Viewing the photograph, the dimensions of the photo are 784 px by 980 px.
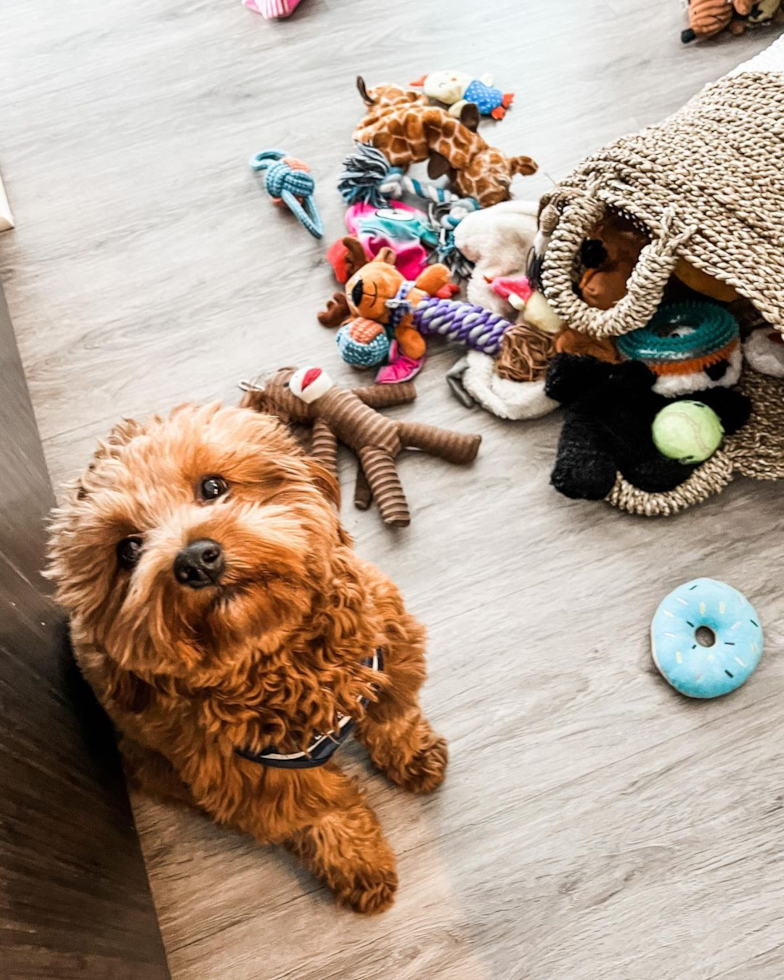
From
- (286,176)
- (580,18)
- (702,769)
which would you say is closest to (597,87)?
(580,18)

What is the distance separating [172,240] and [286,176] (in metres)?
0.32

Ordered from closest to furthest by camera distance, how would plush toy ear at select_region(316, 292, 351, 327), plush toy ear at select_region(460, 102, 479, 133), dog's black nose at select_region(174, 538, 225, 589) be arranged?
dog's black nose at select_region(174, 538, 225, 589) < plush toy ear at select_region(316, 292, 351, 327) < plush toy ear at select_region(460, 102, 479, 133)

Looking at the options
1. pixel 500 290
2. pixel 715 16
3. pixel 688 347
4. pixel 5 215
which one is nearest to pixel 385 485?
pixel 500 290

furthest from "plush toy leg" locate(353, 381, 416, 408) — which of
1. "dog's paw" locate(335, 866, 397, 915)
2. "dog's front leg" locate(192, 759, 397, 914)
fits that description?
"dog's paw" locate(335, 866, 397, 915)

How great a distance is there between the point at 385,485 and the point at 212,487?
0.64 m

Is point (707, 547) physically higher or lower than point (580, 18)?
lower

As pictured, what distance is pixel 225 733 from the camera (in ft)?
3.28

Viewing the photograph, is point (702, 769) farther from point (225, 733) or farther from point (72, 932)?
point (72, 932)

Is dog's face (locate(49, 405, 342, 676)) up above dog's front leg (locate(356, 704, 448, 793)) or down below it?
above

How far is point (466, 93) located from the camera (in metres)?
1.98

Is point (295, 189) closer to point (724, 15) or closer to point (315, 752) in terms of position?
point (724, 15)

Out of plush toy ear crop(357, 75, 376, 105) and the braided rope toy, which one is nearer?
the braided rope toy

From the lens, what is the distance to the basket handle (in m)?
1.32

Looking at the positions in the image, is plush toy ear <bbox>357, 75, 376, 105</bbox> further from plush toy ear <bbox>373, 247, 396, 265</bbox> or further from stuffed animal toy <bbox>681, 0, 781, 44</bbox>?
stuffed animal toy <bbox>681, 0, 781, 44</bbox>
